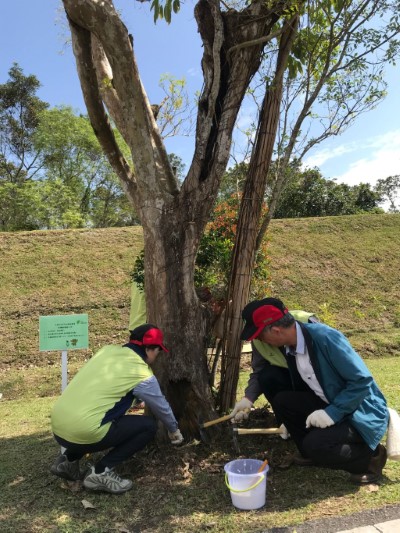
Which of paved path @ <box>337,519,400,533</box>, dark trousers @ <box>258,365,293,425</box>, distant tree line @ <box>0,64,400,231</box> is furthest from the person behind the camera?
distant tree line @ <box>0,64,400,231</box>

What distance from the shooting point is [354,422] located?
2.78 metres

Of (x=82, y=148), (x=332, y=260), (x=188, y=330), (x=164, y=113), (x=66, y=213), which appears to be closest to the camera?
(x=188, y=330)

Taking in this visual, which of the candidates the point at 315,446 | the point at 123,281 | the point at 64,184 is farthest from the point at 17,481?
the point at 64,184

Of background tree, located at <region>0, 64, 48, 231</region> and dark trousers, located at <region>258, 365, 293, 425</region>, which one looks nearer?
dark trousers, located at <region>258, 365, 293, 425</region>

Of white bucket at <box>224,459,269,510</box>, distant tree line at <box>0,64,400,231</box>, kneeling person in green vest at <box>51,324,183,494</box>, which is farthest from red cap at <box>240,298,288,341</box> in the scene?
distant tree line at <box>0,64,400,231</box>

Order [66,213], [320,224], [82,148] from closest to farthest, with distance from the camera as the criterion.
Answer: [320,224], [66,213], [82,148]

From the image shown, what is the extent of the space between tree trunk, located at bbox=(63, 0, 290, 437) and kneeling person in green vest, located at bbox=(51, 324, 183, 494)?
1.84 ft

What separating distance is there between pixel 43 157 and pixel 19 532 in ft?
83.0

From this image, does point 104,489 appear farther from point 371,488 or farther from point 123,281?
point 123,281

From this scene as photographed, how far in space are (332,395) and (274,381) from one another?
2.16 feet

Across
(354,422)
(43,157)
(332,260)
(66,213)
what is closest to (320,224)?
(332,260)

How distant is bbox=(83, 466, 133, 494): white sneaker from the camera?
303 centimetres

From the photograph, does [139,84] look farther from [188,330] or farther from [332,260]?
[332,260]

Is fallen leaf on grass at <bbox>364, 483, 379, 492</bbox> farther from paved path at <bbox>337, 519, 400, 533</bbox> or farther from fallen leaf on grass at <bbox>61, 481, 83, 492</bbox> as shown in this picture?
fallen leaf on grass at <bbox>61, 481, 83, 492</bbox>
